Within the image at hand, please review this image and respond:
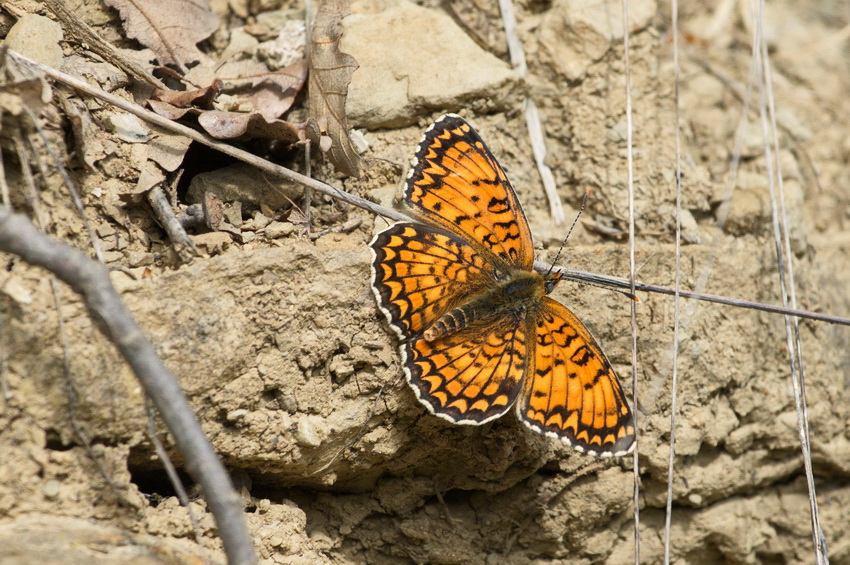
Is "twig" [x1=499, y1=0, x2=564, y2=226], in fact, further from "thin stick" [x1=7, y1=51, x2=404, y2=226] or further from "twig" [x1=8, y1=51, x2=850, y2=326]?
"thin stick" [x1=7, y1=51, x2=404, y2=226]

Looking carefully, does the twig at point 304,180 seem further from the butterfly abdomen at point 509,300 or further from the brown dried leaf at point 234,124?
the butterfly abdomen at point 509,300

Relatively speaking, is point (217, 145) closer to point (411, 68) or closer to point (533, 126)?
point (411, 68)

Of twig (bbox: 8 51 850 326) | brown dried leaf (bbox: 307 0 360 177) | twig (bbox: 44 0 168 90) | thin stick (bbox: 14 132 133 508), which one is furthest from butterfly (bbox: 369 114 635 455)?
twig (bbox: 44 0 168 90)

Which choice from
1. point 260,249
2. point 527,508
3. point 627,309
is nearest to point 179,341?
point 260,249

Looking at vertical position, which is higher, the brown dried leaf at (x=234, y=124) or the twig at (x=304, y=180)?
the brown dried leaf at (x=234, y=124)

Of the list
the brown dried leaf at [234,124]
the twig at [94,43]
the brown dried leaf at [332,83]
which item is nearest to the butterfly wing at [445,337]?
the brown dried leaf at [332,83]

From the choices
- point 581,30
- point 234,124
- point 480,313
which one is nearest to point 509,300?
point 480,313
